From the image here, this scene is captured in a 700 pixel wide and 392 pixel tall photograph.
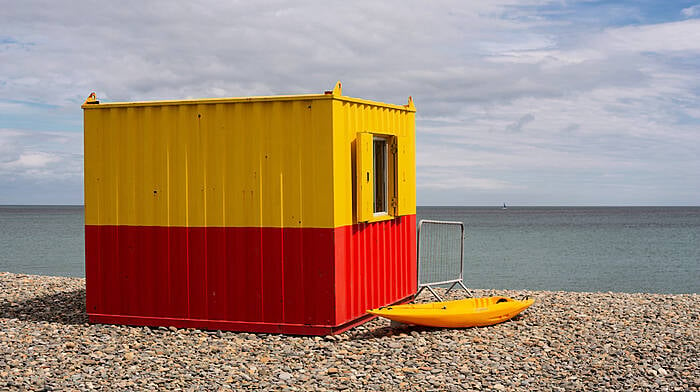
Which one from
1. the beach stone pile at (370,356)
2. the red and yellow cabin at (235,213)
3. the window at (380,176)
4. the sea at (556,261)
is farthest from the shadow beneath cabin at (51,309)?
the sea at (556,261)

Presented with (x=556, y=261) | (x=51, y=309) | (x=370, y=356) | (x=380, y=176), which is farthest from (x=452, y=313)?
(x=556, y=261)

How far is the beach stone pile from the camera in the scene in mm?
8070

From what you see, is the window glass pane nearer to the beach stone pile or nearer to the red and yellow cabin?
the red and yellow cabin

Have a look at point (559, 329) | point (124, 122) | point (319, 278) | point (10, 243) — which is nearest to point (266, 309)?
point (319, 278)

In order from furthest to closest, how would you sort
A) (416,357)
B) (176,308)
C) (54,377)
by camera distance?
(176,308), (416,357), (54,377)

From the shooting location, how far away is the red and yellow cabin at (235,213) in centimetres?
972

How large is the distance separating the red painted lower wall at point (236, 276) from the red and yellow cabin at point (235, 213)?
0.05 feet

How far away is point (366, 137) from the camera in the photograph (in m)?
10.1

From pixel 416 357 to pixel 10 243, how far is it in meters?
50.6

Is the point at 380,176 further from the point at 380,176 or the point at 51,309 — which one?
the point at 51,309

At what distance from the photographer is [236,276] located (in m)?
10.1

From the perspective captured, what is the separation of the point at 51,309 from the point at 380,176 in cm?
569

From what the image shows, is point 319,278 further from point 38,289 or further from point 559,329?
point 38,289

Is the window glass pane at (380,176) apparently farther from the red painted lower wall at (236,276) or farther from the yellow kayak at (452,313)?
the yellow kayak at (452,313)
